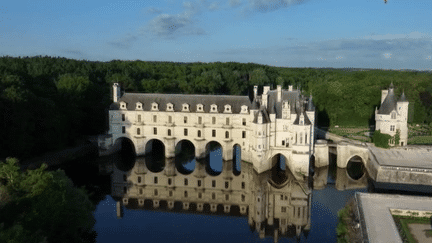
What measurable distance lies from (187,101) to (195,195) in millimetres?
13695

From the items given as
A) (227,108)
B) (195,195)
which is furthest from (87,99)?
(195,195)

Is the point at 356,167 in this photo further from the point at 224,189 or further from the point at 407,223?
the point at 407,223

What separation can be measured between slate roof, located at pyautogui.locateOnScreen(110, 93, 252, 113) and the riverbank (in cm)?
653

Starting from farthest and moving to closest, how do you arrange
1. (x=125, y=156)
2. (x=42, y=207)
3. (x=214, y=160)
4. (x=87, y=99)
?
(x=87, y=99) → (x=125, y=156) → (x=214, y=160) → (x=42, y=207)

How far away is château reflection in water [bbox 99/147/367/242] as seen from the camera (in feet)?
101

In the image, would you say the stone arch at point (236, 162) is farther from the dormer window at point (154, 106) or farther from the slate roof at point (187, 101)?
the dormer window at point (154, 106)

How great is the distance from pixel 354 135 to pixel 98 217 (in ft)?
118

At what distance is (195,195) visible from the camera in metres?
35.5

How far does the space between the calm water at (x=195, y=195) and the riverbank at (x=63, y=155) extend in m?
1.75

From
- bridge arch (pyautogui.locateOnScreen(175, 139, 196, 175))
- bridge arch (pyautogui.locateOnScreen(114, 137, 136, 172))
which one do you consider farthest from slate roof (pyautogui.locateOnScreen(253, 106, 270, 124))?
bridge arch (pyautogui.locateOnScreen(114, 137, 136, 172))

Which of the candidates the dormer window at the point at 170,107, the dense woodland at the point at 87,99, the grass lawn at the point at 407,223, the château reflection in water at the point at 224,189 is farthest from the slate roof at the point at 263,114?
the grass lawn at the point at 407,223

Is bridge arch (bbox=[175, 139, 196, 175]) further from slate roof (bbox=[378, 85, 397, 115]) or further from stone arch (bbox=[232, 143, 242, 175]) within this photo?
slate roof (bbox=[378, 85, 397, 115])

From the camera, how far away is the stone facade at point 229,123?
39500mm

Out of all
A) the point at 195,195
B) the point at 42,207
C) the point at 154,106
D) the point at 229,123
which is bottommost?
the point at 195,195
